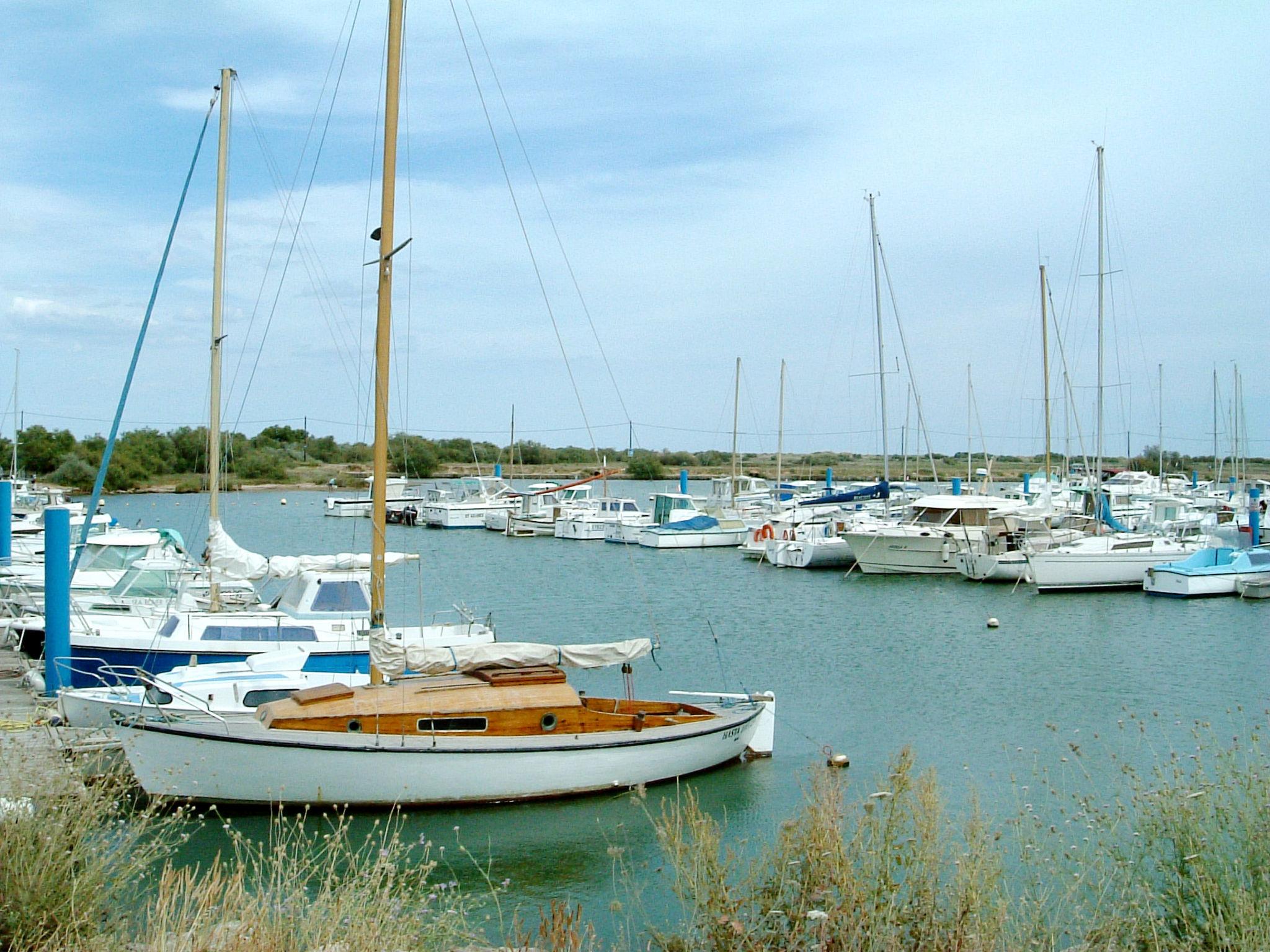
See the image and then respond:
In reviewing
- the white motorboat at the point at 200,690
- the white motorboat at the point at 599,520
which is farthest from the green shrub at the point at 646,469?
the white motorboat at the point at 200,690

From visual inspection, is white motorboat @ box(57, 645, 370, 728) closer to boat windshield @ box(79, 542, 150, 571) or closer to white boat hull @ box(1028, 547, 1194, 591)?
boat windshield @ box(79, 542, 150, 571)

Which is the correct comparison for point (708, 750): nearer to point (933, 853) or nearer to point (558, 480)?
point (933, 853)

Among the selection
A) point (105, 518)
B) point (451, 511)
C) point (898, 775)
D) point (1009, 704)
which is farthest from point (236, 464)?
point (898, 775)

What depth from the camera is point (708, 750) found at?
53.0ft

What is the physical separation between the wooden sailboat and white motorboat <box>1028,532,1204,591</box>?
2647cm

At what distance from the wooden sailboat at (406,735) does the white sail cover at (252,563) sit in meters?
7.66

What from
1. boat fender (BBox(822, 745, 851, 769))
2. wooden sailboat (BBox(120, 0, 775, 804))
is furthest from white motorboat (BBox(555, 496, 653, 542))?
wooden sailboat (BBox(120, 0, 775, 804))

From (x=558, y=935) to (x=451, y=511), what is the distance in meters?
69.9

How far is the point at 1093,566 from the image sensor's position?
39.6m

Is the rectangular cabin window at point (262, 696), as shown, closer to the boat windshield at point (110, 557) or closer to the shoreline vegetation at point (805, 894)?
the shoreline vegetation at point (805, 894)

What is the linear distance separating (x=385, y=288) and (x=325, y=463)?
134 m

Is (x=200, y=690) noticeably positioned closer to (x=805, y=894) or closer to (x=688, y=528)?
(x=805, y=894)

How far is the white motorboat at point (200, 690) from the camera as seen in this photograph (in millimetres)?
15570

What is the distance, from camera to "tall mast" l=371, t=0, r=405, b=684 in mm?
14930
